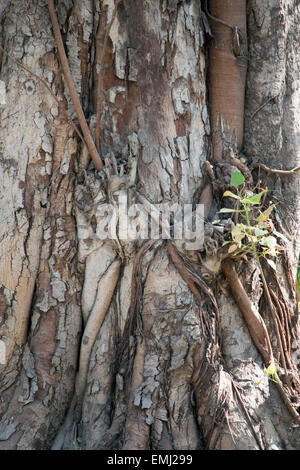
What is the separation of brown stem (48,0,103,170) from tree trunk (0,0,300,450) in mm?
57

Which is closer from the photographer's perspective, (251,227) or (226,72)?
(251,227)

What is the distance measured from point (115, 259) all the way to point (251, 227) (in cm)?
64

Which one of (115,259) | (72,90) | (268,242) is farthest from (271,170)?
(72,90)

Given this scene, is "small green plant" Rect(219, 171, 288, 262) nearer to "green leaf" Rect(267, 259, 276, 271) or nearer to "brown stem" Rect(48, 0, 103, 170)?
"green leaf" Rect(267, 259, 276, 271)

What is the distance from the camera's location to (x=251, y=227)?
2006mm

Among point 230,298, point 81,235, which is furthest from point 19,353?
point 230,298

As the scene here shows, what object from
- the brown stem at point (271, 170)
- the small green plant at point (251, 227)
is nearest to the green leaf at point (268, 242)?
the small green plant at point (251, 227)

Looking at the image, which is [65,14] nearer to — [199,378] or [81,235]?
[81,235]

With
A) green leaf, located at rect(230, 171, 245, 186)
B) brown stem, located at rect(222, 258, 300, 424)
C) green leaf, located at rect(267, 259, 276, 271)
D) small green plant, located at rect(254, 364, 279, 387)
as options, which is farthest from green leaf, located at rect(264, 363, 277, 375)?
green leaf, located at rect(230, 171, 245, 186)

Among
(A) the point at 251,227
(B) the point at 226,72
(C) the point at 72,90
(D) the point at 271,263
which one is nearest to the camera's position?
(A) the point at 251,227

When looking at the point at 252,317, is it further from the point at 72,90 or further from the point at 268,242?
the point at 72,90

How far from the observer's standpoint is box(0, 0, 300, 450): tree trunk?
2.09m

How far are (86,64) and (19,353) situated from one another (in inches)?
55.1

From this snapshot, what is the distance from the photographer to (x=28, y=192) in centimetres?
221
